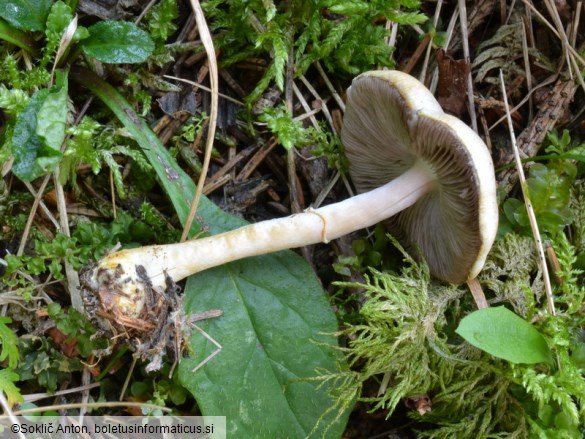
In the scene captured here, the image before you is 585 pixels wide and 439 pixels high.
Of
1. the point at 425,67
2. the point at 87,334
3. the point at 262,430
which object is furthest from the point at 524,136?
the point at 87,334

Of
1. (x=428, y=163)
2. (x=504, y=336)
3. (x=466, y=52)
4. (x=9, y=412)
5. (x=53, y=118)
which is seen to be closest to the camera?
(x=9, y=412)

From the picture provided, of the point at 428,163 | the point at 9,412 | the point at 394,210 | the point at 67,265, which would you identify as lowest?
the point at 9,412

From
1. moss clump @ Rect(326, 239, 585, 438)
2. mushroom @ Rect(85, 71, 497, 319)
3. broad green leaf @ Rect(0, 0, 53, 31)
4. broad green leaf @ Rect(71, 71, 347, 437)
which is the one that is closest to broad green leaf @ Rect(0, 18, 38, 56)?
broad green leaf @ Rect(0, 0, 53, 31)

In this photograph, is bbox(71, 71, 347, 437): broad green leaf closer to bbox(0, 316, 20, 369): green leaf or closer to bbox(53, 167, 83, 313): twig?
bbox(53, 167, 83, 313): twig

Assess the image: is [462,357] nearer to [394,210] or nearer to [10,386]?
[394,210]

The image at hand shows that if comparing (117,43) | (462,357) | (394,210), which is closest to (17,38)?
(117,43)

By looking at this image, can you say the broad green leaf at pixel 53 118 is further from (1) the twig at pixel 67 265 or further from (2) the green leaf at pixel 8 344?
(2) the green leaf at pixel 8 344

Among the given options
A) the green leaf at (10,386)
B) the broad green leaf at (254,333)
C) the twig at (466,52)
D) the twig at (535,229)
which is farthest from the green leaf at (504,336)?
the green leaf at (10,386)
